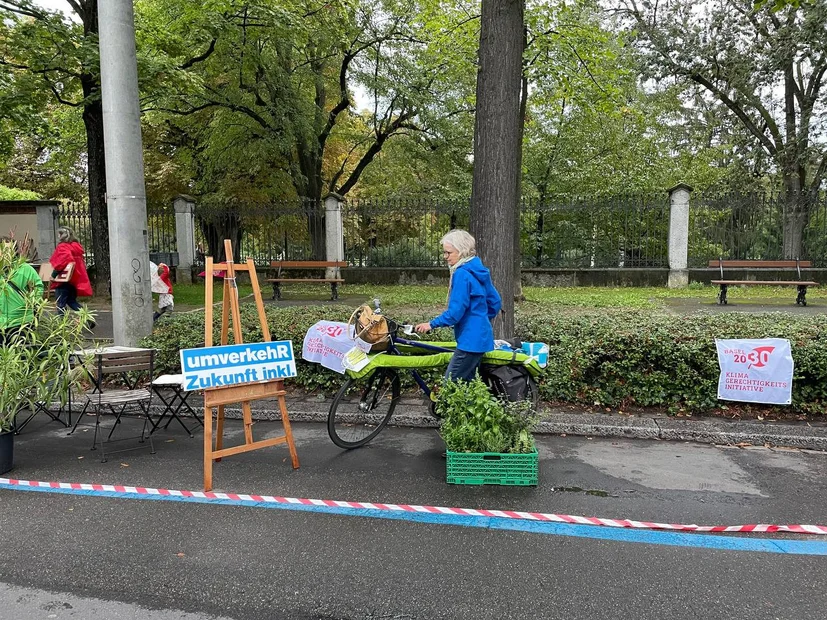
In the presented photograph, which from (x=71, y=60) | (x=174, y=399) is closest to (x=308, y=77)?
(x=71, y=60)

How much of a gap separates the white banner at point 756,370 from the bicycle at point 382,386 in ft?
7.02

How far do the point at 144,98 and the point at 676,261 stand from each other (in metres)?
15.2

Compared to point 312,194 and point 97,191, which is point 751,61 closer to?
point 312,194

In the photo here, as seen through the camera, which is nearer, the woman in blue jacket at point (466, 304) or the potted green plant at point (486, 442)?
the potted green plant at point (486, 442)

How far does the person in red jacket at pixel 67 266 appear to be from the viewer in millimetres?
10227

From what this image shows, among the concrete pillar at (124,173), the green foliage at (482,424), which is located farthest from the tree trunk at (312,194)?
the green foliage at (482,424)

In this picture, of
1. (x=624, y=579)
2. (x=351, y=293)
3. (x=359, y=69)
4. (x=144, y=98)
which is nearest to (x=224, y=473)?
(x=624, y=579)

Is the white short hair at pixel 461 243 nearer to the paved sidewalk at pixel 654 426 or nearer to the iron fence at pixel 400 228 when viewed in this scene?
the paved sidewalk at pixel 654 426

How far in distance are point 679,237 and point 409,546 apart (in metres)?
16.6

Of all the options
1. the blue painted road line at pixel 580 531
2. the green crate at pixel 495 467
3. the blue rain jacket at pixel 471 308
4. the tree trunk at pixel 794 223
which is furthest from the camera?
the tree trunk at pixel 794 223

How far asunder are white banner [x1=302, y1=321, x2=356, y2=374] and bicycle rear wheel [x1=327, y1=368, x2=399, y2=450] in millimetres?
1142

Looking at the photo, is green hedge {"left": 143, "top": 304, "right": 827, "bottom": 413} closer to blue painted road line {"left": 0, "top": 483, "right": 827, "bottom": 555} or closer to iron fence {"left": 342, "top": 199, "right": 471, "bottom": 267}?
blue painted road line {"left": 0, "top": 483, "right": 827, "bottom": 555}

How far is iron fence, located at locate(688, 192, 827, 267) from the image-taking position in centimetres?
1752

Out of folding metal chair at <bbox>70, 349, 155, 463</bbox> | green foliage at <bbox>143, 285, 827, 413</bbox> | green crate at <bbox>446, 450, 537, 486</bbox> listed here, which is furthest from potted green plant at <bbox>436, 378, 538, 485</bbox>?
folding metal chair at <bbox>70, 349, 155, 463</bbox>
